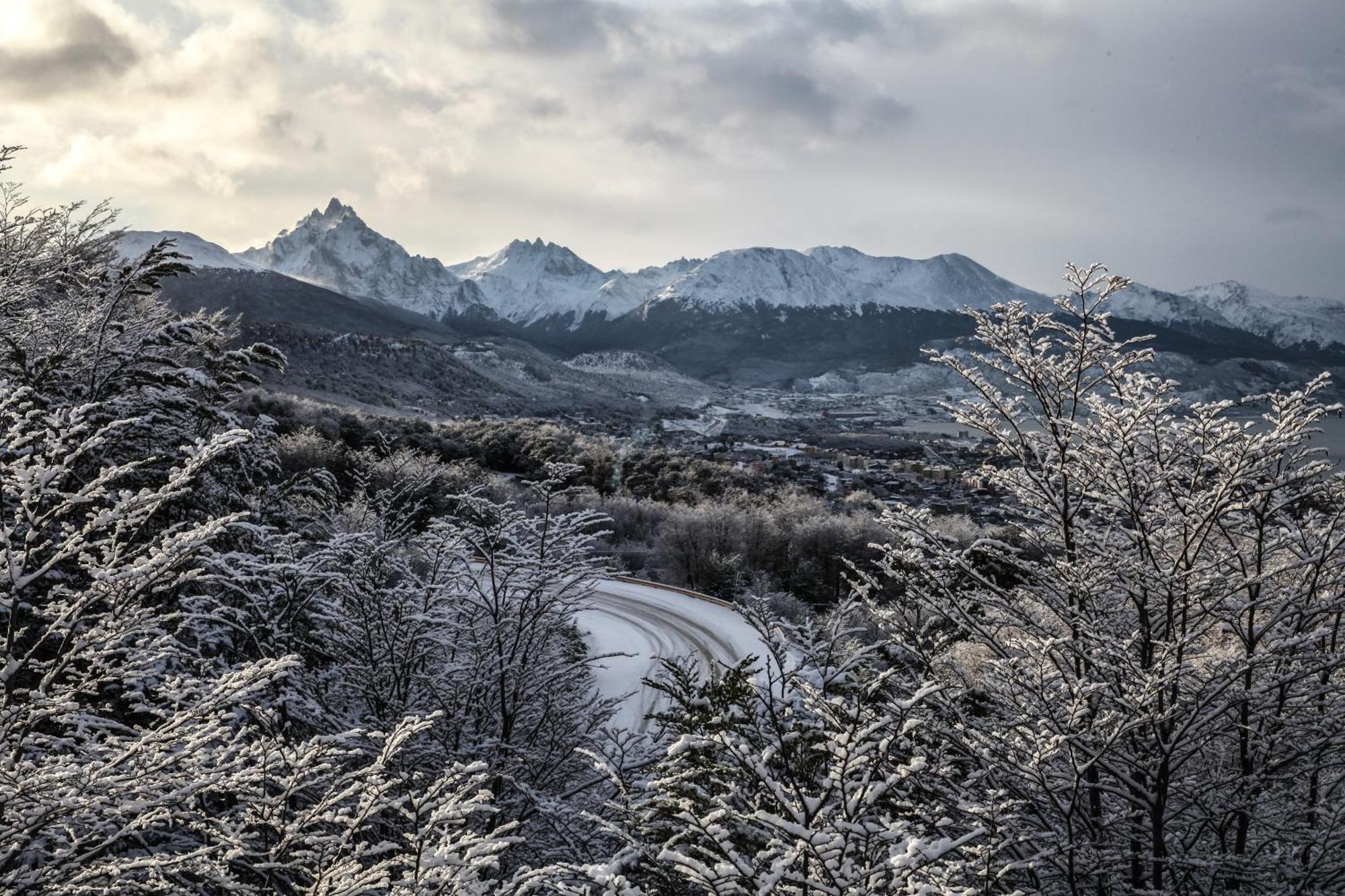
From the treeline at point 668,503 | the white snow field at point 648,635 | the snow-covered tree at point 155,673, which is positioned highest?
the snow-covered tree at point 155,673

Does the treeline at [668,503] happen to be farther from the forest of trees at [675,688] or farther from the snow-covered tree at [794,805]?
the snow-covered tree at [794,805]

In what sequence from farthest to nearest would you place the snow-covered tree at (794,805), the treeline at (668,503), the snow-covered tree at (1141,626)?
the treeline at (668,503)
the snow-covered tree at (1141,626)
the snow-covered tree at (794,805)

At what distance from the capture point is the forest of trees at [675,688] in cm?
343

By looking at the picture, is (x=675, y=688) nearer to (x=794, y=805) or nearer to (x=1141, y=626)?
(x=794, y=805)

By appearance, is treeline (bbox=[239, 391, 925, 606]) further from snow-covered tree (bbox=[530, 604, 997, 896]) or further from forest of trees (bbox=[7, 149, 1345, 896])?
snow-covered tree (bbox=[530, 604, 997, 896])

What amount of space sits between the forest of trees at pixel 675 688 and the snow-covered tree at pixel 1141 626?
1.7 inches

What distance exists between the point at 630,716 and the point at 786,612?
800cm

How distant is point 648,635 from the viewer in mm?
18344

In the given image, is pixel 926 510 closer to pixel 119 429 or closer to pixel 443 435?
pixel 119 429

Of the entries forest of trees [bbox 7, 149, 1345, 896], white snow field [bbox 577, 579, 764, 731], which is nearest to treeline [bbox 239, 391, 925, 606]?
white snow field [bbox 577, 579, 764, 731]

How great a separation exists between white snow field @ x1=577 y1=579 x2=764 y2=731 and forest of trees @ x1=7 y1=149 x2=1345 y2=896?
688 centimetres

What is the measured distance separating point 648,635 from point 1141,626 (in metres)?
14.5

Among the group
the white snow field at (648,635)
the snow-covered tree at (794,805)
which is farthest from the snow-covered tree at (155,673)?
the white snow field at (648,635)

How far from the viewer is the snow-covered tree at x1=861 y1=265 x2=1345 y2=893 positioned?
437 centimetres
